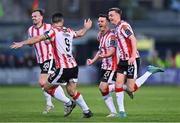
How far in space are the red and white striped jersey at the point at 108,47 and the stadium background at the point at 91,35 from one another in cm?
1173

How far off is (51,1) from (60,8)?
96 centimetres

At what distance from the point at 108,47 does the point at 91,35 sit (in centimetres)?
3199

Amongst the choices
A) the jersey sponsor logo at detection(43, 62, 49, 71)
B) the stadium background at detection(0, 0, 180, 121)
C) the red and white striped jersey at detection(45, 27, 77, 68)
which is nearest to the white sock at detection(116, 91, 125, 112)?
the red and white striped jersey at detection(45, 27, 77, 68)

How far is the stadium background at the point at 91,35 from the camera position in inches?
1768

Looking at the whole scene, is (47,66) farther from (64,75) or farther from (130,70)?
(130,70)


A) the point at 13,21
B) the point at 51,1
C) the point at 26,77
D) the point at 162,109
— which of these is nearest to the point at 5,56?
the point at 26,77

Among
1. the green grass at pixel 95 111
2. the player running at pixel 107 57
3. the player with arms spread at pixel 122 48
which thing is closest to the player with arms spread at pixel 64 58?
the green grass at pixel 95 111

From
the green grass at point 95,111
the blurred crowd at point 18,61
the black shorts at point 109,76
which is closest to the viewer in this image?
the green grass at point 95,111

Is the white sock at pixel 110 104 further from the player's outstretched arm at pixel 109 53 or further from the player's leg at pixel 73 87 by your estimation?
the player's outstretched arm at pixel 109 53

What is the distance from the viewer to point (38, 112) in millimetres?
22141

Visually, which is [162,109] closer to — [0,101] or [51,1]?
[0,101]

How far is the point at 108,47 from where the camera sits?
20.5 metres

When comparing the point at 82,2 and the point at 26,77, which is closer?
the point at 26,77

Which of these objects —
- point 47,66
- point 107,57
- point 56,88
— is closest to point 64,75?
point 56,88
